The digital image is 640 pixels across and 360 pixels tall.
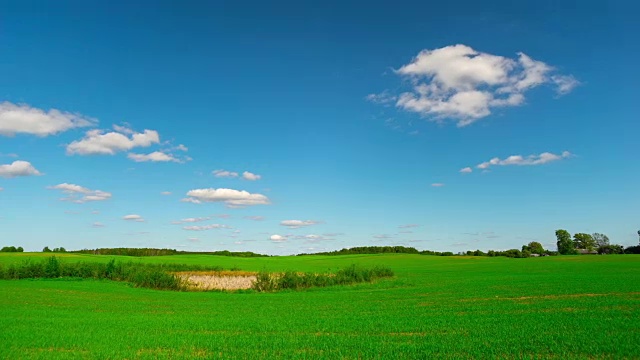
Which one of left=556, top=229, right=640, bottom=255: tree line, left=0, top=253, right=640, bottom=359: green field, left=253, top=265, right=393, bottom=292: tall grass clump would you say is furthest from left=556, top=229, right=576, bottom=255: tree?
left=0, top=253, right=640, bottom=359: green field

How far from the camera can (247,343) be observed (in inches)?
668

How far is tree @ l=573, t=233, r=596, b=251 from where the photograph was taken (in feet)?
543

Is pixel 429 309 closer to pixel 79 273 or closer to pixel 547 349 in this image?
pixel 547 349

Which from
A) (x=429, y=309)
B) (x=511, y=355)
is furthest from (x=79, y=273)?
(x=511, y=355)

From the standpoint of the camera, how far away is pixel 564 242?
6560 inches

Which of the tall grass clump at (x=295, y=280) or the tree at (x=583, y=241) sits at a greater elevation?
the tree at (x=583, y=241)

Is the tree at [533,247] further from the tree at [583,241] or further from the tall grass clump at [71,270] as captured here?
the tall grass clump at [71,270]

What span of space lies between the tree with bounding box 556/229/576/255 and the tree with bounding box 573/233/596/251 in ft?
10.3

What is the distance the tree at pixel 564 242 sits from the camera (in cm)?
16411

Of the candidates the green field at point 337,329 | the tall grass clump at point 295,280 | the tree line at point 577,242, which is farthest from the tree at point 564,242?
the green field at point 337,329

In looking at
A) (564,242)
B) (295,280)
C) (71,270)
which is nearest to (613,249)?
(564,242)

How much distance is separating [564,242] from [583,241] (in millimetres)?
7507

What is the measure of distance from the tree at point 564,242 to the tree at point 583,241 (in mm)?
3129

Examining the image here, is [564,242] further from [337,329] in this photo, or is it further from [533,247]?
[337,329]
